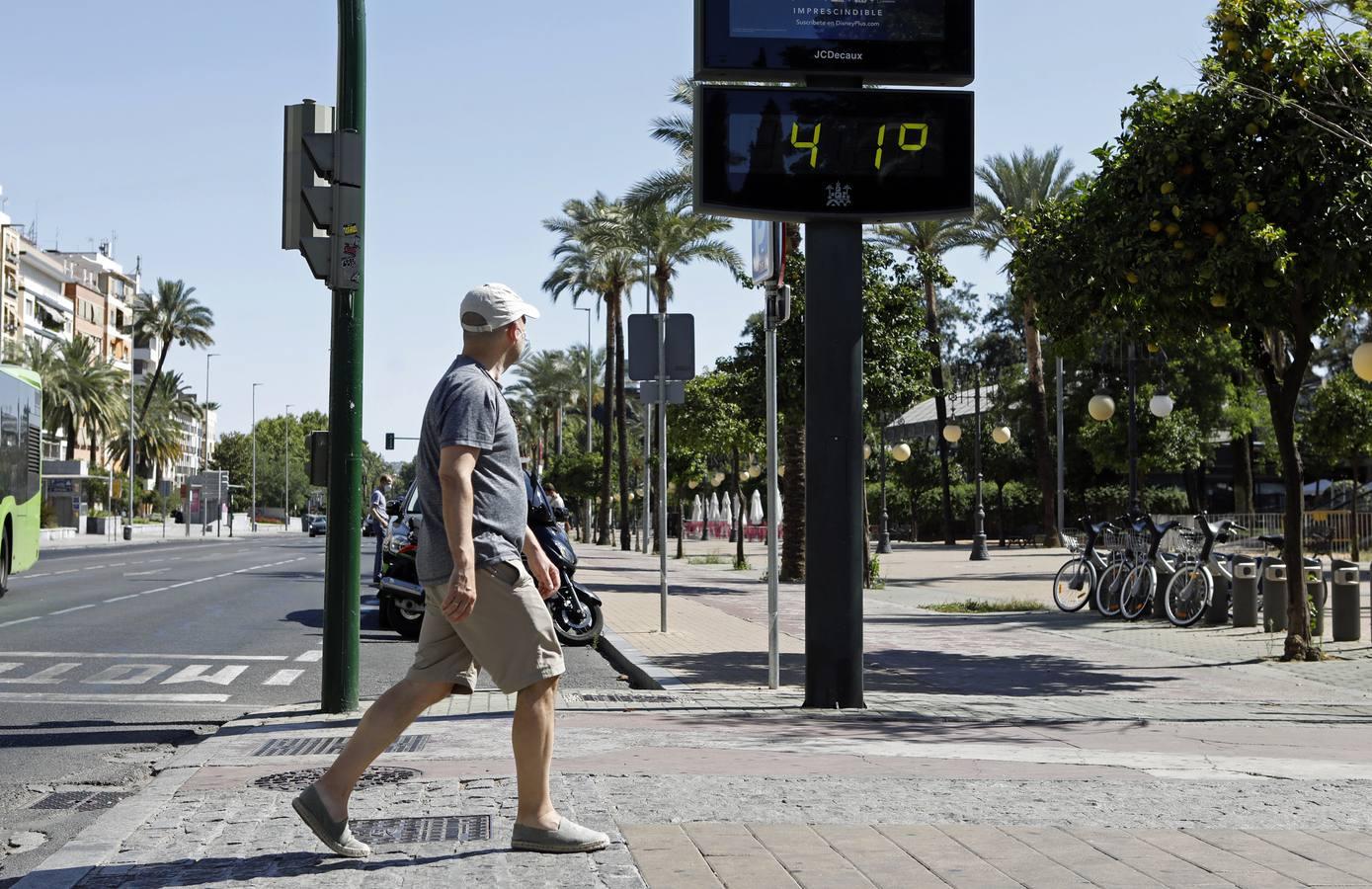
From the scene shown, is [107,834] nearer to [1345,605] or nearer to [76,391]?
[1345,605]

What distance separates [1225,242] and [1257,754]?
17.1ft

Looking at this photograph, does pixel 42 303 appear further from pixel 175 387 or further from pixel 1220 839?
pixel 1220 839

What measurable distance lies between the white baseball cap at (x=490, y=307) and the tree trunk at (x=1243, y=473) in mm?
45691

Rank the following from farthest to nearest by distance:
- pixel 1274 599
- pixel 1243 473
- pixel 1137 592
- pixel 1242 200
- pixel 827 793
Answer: pixel 1243 473, pixel 1137 592, pixel 1274 599, pixel 1242 200, pixel 827 793

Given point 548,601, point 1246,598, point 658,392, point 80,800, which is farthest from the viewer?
point 1246,598

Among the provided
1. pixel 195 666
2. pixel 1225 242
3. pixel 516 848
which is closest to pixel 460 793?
pixel 516 848

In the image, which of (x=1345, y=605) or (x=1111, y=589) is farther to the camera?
(x=1111, y=589)

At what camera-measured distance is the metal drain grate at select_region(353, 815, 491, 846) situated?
5137 mm

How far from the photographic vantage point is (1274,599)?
1549 centimetres

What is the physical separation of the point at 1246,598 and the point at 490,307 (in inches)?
535

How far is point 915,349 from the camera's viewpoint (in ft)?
82.2

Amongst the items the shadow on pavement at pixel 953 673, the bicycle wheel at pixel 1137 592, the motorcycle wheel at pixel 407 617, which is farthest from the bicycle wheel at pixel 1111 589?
the motorcycle wheel at pixel 407 617

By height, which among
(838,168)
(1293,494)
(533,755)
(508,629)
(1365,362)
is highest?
(838,168)

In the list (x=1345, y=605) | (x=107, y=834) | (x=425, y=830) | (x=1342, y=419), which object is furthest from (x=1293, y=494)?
(x=1342, y=419)
